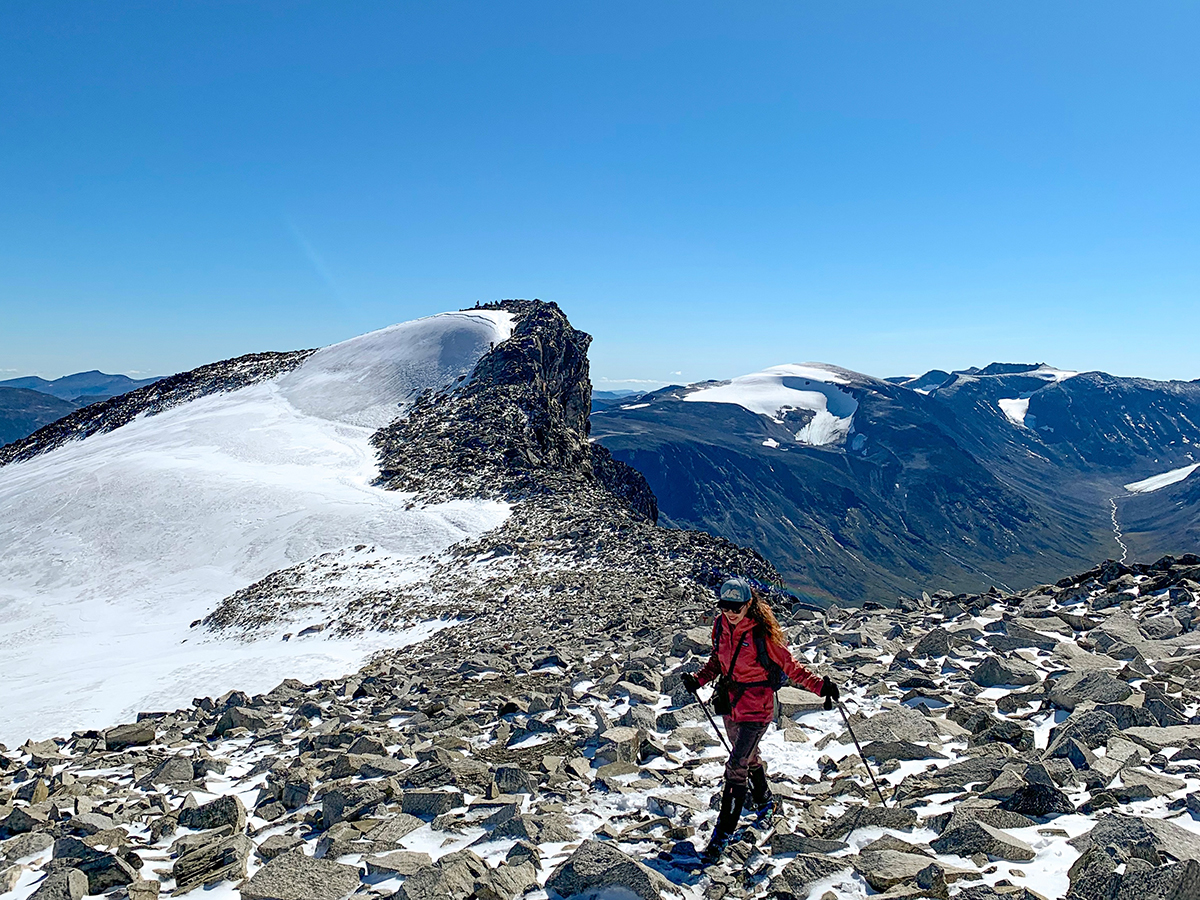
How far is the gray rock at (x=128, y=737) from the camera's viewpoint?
14.0 metres

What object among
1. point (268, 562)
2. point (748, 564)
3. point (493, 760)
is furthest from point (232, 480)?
point (493, 760)

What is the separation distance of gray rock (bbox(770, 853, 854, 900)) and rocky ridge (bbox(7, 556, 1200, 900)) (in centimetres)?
2

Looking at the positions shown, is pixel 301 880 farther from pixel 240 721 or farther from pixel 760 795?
pixel 240 721

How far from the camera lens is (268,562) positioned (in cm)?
3269

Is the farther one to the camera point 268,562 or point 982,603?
point 268,562

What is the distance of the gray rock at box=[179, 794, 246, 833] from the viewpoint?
9.03m

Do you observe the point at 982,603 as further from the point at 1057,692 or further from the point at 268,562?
the point at 268,562

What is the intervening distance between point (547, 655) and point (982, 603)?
10.8 metres

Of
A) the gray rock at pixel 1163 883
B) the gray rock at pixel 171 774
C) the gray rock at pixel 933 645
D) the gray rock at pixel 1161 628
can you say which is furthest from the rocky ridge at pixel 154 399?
the gray rock at pixel 1163 883

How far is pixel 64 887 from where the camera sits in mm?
7004

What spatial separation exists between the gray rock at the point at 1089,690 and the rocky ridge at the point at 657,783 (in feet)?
0.12

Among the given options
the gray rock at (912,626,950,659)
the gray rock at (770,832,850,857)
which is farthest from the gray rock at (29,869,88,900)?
the gray rock at (912,626,950,659)

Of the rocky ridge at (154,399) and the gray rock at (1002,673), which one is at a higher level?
the rocky ridge at (154,399)

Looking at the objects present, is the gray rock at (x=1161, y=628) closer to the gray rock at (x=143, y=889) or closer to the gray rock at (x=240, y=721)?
the gray rock at (x=143, y=889)
